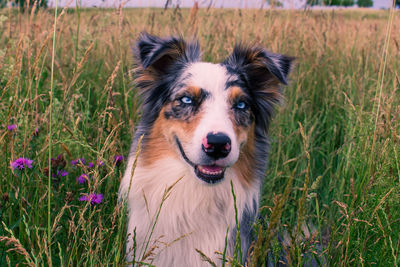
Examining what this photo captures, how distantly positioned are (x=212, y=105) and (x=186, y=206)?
0.67 metres

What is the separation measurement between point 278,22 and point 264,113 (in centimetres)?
254

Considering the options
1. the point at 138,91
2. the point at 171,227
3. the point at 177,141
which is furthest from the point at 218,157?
the point at 138,91

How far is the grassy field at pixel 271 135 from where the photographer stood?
5.82 feet

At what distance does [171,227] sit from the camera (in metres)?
2.31

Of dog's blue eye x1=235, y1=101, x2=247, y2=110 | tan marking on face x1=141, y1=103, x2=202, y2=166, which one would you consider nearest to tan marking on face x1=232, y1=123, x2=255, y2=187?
dog's blue eye x1=235, y1=101, x2=247, y2=110

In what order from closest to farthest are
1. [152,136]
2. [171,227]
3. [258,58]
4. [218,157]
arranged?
1. [218,157]
2. [171,227]
3. [152,136]
4. [258,58]

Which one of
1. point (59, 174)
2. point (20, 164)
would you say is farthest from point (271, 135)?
point (20, 164)

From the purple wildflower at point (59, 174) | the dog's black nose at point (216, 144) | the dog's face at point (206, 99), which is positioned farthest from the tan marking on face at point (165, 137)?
the purple wildflower at point (59, 174)

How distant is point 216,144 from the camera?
77.5 inches

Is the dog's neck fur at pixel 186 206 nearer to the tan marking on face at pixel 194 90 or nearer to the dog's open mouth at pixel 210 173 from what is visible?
the dog's open mouth at pixel 210 173

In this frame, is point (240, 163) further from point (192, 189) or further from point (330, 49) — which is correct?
point (330, 49)

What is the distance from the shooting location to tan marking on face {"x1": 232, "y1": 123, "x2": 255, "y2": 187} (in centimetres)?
241

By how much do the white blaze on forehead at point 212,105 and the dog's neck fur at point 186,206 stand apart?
0.28 meters

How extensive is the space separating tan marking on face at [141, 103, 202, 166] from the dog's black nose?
25cm
